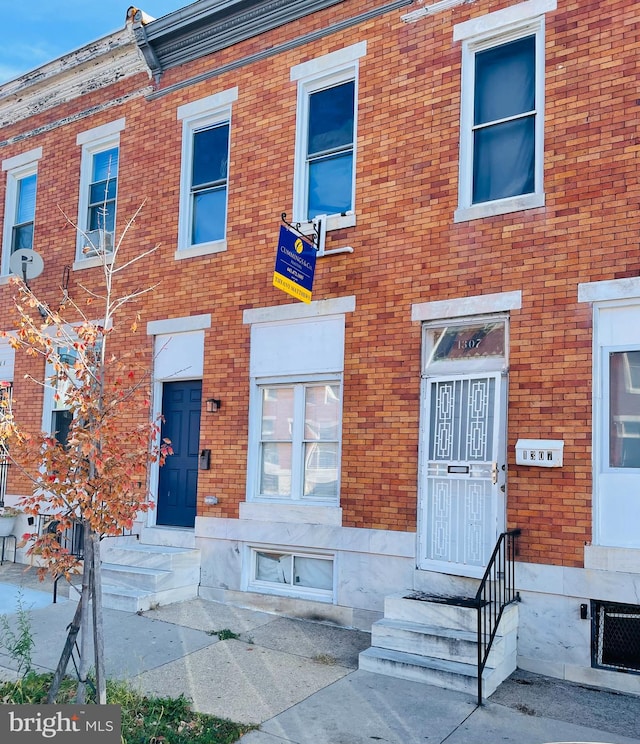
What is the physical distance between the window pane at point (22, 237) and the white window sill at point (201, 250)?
3848 millimetres

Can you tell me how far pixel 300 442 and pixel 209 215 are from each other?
3.64 m

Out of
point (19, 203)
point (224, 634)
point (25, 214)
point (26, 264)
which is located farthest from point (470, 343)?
point (19, 203)

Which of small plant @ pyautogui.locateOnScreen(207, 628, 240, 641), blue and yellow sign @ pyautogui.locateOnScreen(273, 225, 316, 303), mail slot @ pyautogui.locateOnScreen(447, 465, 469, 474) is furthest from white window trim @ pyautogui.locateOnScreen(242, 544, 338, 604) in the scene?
blue and yellow sign @ pyautogui.locateOnScreen(273, 225, 316, 303)

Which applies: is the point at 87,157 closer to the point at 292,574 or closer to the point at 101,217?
the point at 101,217

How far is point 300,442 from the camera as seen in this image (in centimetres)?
869

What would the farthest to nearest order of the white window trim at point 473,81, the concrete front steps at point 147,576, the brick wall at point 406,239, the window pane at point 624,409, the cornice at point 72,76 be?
the cornice at point 72,76 → the concrete front steps at point 147,576 → the white window trim at point 473,81 → the brick wall at point 406,239 → the window pane at point 624,409

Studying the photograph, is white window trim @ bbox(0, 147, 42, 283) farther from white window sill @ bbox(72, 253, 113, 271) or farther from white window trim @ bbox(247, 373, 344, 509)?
white window trim @ bbox(247, 373, 344, 509)

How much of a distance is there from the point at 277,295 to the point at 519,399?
343cm

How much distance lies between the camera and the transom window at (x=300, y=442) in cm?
848

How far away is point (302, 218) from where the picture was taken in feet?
29.4

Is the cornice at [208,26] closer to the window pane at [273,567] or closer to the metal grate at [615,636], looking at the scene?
the window pane at [273,567]

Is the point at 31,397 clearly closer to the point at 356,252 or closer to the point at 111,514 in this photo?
the point at 356,252

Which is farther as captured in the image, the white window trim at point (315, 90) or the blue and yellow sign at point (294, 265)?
the white window trim at point (315, 90)

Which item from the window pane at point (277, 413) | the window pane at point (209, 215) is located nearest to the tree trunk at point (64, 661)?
the window pane at point (277, 413)
